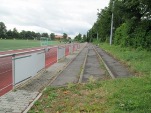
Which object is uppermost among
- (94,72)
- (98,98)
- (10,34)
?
(10,34)

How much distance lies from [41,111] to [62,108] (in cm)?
57

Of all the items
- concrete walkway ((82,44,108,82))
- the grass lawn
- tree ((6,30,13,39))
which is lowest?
concrete walkway ((82,44,108,82))

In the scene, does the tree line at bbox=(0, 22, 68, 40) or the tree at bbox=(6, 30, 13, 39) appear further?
the tree at bbox=(6, 30, 13, 39)

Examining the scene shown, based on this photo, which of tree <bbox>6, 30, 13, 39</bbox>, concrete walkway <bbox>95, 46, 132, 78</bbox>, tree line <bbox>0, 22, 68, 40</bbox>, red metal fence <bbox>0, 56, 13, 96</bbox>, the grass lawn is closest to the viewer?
the grass lawn

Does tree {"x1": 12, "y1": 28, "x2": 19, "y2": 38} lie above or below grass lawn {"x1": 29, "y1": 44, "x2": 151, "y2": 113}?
above

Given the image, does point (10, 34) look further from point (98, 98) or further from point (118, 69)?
point (98, 98)

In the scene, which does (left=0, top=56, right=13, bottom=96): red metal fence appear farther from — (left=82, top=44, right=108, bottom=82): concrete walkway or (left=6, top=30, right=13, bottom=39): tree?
(left=6, top=30, right=13, bottom=39): tree

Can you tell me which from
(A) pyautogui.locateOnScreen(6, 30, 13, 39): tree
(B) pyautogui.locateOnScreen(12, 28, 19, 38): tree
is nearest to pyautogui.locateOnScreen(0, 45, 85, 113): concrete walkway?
(A) pyautogui.locateOnScreen(6, 30, 13, 39): tree

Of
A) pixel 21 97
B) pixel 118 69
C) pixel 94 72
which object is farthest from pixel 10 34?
pixel 21 97

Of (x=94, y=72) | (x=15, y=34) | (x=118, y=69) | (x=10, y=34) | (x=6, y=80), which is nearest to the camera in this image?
(x=6, y=80)

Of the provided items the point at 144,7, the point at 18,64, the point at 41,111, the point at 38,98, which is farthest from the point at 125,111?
the point at 144,7

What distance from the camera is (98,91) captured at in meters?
9.25

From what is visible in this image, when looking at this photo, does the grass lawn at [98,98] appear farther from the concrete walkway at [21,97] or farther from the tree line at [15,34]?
the tree line at [15,34]

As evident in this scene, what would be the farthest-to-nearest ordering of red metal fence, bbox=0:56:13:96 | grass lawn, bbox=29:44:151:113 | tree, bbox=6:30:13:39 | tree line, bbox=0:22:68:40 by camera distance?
tree, bbox=6:30:13:39
tree line, bbox=0:22:68:40
red metal fence, bbox=0:56:13:96
grass lawn, bbox=29:44:151:113
